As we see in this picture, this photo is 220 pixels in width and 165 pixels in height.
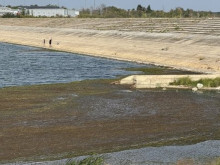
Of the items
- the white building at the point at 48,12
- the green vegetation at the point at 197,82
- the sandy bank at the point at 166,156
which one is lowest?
the white building at the point at 48,12

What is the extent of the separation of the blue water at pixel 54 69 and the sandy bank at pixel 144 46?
11.7 ft

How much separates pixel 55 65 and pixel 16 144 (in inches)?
1118

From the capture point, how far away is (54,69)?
139 feet

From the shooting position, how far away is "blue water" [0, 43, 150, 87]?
3503 cm

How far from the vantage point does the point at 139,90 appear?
30.2 meters

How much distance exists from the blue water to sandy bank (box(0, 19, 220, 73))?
140 inches

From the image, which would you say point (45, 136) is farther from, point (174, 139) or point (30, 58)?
Answer: point (30, 58)

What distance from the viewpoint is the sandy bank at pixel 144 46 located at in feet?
149

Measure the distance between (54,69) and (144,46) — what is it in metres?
18.4

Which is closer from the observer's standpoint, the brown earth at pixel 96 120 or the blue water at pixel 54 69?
the brown earth at pixel 96 120

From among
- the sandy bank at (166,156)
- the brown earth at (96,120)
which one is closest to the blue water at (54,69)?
the brown earth at (96,120)

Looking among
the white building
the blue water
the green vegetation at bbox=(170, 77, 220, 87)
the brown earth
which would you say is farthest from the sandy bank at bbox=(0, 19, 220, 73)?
the white building

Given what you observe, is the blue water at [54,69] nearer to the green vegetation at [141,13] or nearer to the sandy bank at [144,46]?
the sandy bank at [144,46]

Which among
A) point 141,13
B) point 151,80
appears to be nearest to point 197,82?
point 151,80
